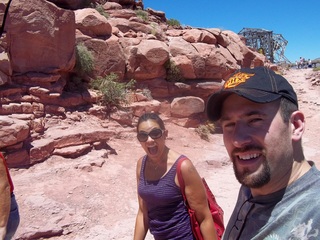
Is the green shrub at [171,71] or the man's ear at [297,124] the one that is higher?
the green shrub at [171,71]

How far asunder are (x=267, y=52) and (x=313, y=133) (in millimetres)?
19935

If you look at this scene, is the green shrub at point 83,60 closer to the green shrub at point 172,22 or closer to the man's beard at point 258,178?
the man's beard at point 258,178

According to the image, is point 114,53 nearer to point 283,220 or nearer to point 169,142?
point 169,142

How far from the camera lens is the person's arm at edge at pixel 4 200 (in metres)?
2.27

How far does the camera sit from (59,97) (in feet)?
28.7

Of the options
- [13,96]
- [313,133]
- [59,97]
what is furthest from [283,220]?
[313,133]

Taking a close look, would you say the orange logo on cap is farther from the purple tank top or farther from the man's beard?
the purple tank top

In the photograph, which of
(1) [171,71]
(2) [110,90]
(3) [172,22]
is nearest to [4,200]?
(2) [110,90]

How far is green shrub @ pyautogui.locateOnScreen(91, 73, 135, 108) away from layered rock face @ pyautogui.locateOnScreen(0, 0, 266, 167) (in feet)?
1.09

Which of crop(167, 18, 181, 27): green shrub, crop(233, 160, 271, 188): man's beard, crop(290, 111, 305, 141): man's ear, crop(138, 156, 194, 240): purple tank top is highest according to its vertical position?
crop(167, 18, 181, 27): green shrub

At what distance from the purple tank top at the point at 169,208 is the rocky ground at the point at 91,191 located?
255 centimetres

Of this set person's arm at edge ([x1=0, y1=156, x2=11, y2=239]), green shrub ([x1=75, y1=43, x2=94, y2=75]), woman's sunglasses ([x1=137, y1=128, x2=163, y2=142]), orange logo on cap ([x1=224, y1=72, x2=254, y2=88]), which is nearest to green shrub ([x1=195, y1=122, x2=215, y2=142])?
green shrub ([x1=75, y1=43, x2=94, y2=75])

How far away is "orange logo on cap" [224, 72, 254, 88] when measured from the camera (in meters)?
1.29

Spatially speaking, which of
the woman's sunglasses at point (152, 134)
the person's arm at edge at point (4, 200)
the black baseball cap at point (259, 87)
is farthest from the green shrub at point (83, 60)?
the black baseball cap at point (259, 87)
